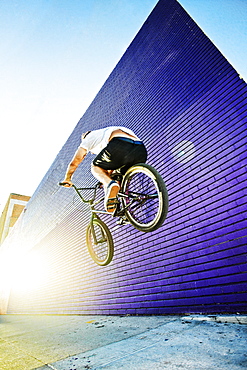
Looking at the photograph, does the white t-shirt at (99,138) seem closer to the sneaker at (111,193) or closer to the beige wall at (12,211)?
the sneaker at (111,193)

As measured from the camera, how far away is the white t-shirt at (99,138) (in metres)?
2.49

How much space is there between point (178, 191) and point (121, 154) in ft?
6.95

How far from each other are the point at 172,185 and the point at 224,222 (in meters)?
1.38

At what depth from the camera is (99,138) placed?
258 cm

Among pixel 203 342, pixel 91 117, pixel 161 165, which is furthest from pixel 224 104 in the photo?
pixel 91 117

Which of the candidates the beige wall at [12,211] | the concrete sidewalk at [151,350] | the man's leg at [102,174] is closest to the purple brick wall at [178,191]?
the concrete sidewalk at [151,350]

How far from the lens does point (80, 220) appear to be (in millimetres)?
7625

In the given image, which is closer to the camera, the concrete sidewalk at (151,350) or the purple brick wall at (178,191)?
the concrete sidewalk at (151,350)

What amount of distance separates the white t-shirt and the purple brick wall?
5.54ft

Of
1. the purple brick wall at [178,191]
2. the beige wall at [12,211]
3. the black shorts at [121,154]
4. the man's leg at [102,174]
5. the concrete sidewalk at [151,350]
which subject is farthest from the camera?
the beige wall at [12,211]

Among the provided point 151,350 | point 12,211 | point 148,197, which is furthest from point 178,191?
point 12,211

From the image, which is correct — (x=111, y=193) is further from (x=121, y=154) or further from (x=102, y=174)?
(x=121, y=154)

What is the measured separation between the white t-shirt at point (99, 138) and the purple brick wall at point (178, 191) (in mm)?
1687

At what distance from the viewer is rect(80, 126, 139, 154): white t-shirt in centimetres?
249
